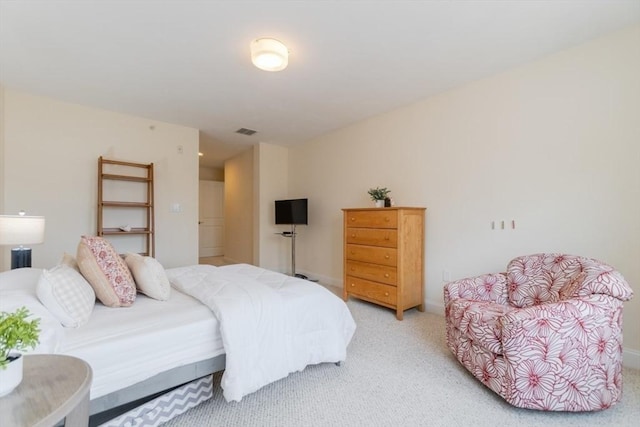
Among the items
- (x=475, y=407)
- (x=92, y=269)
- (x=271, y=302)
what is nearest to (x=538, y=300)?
(x=475, y=407)

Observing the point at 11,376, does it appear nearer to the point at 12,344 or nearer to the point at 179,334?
the point at 12,344

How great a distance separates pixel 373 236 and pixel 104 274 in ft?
8.09

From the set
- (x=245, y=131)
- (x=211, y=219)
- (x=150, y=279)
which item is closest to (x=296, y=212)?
(x=245, y=131)

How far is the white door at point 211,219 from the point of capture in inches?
291

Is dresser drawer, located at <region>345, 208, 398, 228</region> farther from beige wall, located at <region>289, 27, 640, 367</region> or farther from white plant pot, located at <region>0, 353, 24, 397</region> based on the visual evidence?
white plant pot, located at <region>0, 353, 24, 397</region>

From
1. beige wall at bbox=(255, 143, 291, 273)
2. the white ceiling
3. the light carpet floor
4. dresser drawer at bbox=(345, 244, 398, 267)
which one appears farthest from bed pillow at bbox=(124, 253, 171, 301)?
beige wall at bbox=(255, 143, 291, 273)

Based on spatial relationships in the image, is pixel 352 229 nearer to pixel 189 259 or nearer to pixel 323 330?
pixel 323 330

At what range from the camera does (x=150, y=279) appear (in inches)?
71.2

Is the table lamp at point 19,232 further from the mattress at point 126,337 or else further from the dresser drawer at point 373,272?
the dresser drawer at point 373,272

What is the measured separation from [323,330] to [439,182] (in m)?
2.15

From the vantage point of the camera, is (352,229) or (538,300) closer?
(538,300)

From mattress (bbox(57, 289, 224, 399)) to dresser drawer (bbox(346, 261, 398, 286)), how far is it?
200 cm

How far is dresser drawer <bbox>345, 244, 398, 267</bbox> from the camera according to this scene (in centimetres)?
311

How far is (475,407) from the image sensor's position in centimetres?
166
